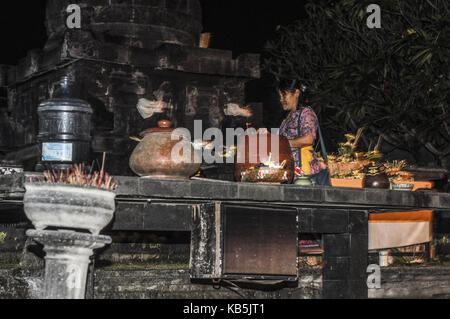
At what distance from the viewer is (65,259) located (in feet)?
23.5

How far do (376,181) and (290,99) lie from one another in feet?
4.89

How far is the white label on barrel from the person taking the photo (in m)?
9.84

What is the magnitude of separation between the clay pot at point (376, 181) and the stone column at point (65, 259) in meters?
3.66

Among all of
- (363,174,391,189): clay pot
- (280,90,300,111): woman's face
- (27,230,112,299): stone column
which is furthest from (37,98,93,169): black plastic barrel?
(27,230,112,299): stone column

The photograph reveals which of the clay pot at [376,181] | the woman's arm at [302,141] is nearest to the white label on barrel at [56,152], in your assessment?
the woman's arm at [302,141]

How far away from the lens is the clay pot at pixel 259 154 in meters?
8.80

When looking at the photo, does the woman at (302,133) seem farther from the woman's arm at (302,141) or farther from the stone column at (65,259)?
the stone column at (65,259)

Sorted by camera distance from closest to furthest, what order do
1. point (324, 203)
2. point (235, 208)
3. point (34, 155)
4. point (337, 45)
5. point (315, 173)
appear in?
point (235, 208)
point (324, 203)
point (315, 173)
point (34, 155)
point (337, 45)

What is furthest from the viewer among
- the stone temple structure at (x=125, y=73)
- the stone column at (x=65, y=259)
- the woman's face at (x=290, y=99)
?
the stone temple structure at (x=125, y=73)

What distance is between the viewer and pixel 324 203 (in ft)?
29.1

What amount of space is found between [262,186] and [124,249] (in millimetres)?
5786

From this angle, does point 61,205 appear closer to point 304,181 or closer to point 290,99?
point 304,181

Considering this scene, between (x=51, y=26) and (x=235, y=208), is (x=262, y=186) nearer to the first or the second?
(x=235, y=208)

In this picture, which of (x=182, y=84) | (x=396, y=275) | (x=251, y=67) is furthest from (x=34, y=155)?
(x=396, y=275)
